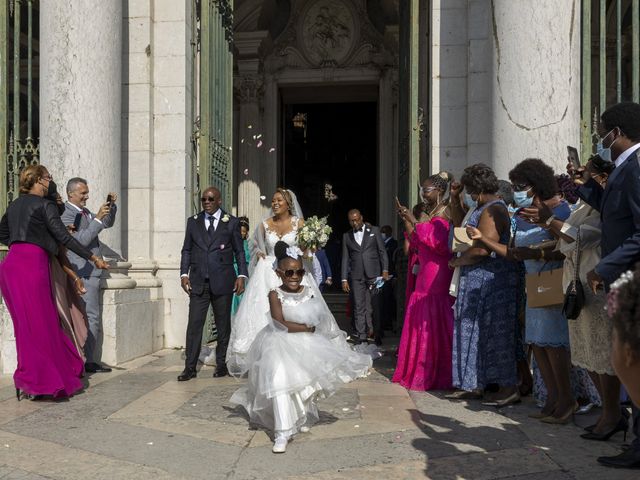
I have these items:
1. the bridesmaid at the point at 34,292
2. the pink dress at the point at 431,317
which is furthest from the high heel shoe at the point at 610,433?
the bridesmaid at the point at 34,292

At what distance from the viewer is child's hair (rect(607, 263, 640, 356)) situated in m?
2.07

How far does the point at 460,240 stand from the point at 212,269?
2.66 meters

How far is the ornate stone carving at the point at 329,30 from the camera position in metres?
14.7

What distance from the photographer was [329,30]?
14.7m

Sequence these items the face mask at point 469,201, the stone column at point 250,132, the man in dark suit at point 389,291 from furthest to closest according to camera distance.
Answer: the stone column at point 250,132, the man in dark suit at point 389,291, the face mask at point 469,201

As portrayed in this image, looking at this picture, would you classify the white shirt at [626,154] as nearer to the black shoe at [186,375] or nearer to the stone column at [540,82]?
the stone column at [540,82]

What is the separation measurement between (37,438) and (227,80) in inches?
254

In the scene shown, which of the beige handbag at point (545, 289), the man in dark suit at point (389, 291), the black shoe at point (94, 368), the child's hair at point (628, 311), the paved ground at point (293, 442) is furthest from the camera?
the man in dark suit at point (389, 291)

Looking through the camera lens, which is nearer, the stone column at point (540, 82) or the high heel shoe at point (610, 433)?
the high heel shoe at point (610, 433)

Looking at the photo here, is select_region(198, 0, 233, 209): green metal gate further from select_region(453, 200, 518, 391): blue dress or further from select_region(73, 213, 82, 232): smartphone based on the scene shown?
select_region(453, 200, 518, 391): blue dress

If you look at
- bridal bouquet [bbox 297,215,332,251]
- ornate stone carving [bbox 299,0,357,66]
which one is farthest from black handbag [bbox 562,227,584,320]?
ornate stone carving [bbox 299,0,357,66]

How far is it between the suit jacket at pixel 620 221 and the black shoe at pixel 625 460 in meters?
0.92

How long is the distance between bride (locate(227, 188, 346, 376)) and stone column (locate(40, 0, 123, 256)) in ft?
6.27

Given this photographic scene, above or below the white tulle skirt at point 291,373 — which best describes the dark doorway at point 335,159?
above
